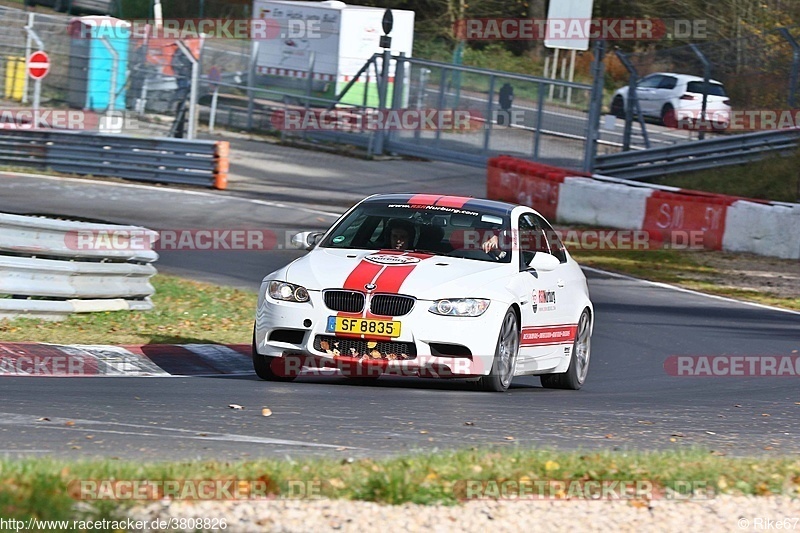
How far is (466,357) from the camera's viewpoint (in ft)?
29.8

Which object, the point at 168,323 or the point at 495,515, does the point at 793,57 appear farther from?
the point at 495,515

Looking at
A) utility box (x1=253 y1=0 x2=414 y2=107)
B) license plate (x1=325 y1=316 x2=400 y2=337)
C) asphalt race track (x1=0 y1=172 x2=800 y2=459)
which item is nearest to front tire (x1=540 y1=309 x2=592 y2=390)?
asphalt race track (x1=0 y1=172 x2=800 y2=459)

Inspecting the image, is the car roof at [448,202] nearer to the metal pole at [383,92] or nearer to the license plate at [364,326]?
the license plate at [364,326]

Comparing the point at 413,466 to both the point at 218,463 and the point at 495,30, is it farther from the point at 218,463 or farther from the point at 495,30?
the point at 495,30

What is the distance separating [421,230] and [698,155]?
57.3ft

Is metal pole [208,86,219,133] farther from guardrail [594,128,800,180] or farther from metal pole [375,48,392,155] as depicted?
guardrail [594,128,800,180]

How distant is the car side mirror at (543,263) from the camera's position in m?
10.0

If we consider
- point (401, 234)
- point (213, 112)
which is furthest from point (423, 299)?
point (213, 112)

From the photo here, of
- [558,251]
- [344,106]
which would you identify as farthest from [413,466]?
[344,106]

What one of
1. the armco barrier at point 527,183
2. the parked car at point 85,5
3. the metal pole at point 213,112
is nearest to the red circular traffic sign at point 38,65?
the metal pole at point 213,112

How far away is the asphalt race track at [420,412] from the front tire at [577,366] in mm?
222

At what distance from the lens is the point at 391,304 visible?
29.6 feet

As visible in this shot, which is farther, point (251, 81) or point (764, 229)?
point (251, 81)

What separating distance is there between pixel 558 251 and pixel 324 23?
26655mm
